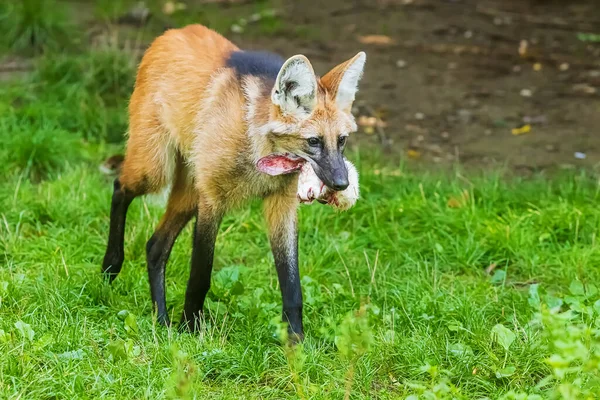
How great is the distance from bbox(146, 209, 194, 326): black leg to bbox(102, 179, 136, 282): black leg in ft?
0.50

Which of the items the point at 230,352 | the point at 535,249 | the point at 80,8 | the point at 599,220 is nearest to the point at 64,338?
the point at 230,352

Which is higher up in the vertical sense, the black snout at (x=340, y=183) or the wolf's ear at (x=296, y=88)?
the wolf's ear at (x=296, y=88)

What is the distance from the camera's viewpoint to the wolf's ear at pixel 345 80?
11.0 feet

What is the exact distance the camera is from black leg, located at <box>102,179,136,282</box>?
158 inches

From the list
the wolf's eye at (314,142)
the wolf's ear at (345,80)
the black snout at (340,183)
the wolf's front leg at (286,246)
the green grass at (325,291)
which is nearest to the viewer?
the green grass at (325,291)

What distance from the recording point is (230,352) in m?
3.19

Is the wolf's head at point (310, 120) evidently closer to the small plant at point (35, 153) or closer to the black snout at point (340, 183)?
the black snout at point (340, 183)

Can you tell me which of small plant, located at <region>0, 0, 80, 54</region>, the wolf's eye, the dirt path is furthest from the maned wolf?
small plant, located at <region>0, 0, 80, 54</region>

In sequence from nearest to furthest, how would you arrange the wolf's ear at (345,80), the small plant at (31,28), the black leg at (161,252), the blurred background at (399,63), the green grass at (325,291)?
1. the green grass at (325,291)
2. the wolf's ear at (345,80)
3. the black leg at (161,252)
4. the blurred background at (399,63)
5. the small plant at (31,28)

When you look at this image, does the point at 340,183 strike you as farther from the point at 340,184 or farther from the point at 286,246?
the point at 286,246

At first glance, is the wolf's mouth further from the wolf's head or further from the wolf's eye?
the wolf's eye

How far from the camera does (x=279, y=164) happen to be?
3.39 metres

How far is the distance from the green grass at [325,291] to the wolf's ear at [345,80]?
84cm

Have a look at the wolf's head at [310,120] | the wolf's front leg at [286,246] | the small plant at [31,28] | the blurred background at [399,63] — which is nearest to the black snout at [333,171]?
the wolf's head at [310,120]
